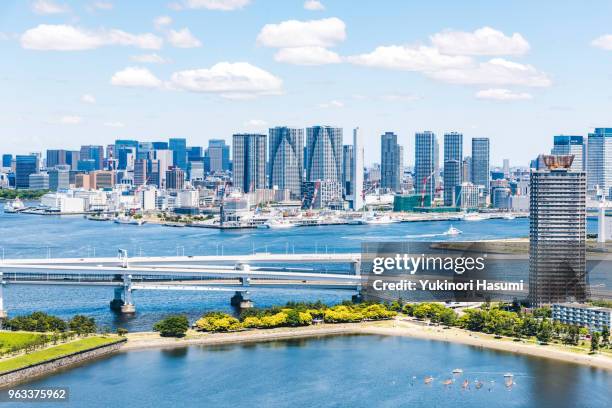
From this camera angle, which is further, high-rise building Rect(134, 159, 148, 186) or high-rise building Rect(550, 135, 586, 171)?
high-rise building Rect(134, 159, 148, 186)

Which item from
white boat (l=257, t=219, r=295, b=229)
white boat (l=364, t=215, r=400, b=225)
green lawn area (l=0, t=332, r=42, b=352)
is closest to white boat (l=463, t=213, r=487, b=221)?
white boat (l=364, t=215, r=400, b=225)

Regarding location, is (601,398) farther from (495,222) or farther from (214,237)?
(495,222)

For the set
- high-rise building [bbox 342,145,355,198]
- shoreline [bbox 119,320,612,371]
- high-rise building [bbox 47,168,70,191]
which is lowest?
shoreline [bbox 119,320,612,371]

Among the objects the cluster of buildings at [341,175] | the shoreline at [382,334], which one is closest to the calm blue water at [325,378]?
the shoreline at [382,334]

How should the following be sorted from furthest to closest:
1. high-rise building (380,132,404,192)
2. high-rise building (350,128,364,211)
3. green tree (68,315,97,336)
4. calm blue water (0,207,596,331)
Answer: high-rise building (380,132,404,192), high-rise building (350,128,364,211), calm blue water (0,207,596,331), green tree (68,315,97,336)

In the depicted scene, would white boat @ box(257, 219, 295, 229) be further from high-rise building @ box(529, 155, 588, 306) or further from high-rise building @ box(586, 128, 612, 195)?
high-rise building @ box(529, 155, 588, 306)

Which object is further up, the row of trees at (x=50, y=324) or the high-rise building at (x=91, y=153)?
the high-rise building at (x=91, y=153)

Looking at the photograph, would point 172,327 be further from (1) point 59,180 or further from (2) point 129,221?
(1) point 59,180
